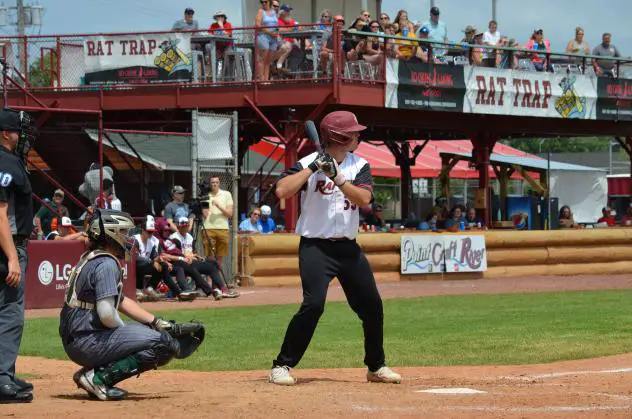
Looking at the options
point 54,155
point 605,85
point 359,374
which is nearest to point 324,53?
point 54,155

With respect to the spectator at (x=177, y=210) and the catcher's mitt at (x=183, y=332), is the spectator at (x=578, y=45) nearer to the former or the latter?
the spectator at (x=177, y=210)

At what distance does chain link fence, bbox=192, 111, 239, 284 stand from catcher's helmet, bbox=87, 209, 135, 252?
11.6 m

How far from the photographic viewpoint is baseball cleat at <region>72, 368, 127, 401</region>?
7379mm

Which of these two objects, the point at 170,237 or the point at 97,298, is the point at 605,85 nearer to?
the point at 170,237

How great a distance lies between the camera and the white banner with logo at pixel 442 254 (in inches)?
889

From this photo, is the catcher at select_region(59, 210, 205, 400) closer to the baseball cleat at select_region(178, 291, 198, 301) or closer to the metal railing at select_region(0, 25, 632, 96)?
the baseball cleat at select_region(178, 291, 198, 301)

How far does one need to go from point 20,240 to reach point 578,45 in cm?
2344

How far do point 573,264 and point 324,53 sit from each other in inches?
282

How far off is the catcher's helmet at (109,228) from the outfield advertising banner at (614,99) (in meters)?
23.0

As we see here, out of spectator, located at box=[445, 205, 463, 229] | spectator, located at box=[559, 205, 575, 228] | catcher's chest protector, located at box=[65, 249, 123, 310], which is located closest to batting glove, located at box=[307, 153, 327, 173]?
catcher's chest protector, located at box=[65, 249, 123, 310]

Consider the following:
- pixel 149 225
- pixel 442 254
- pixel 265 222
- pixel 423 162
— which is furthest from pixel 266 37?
pixel 423 162

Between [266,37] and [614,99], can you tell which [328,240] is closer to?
[266,37]

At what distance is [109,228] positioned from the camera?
7.46 m

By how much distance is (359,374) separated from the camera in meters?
9.52
